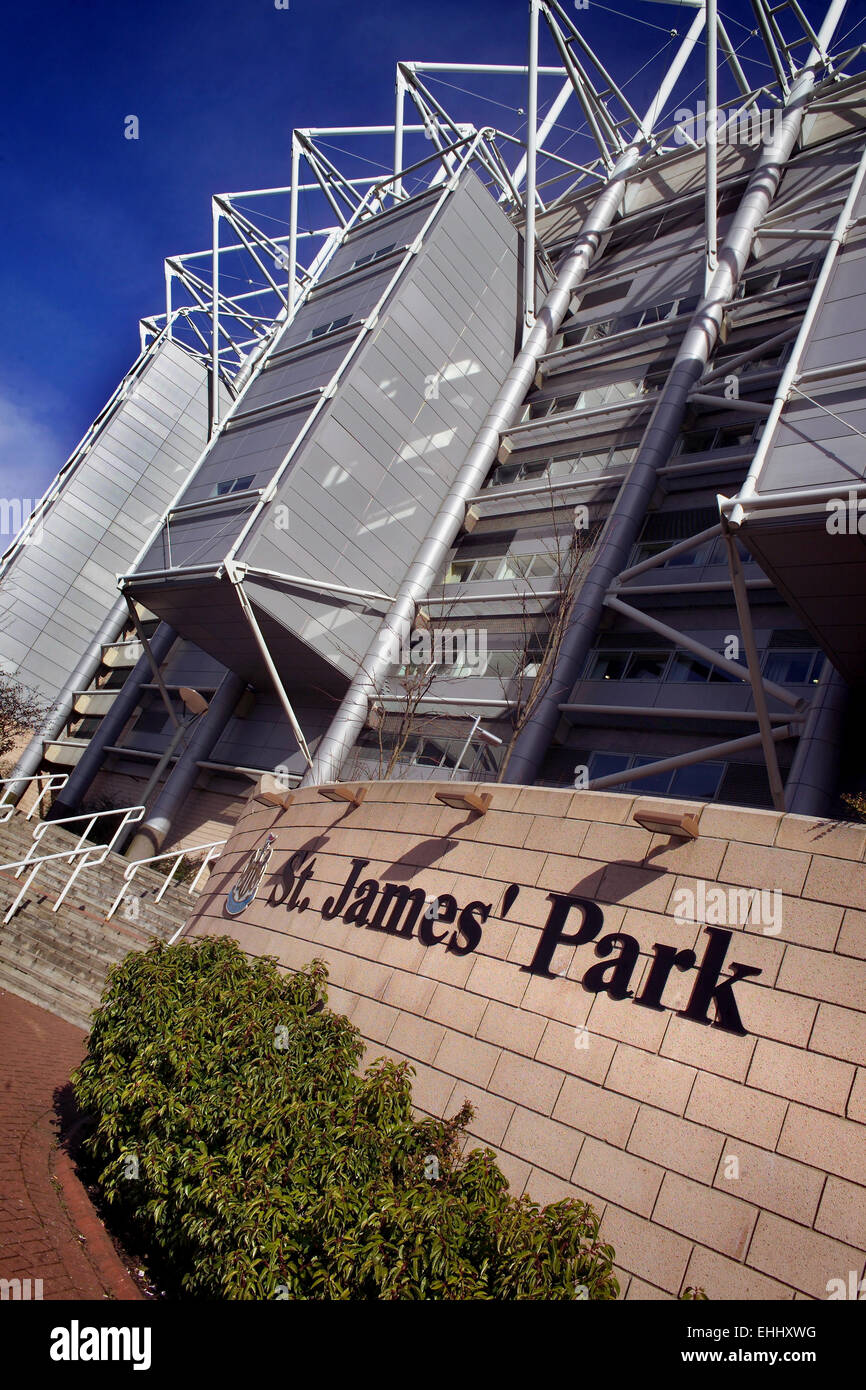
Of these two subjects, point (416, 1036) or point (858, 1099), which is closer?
point (858, 1099)

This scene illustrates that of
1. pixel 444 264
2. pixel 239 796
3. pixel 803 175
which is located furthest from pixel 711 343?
pixel 239 796

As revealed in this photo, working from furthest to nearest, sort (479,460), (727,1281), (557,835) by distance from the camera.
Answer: (479,460)
(557,835)
(727,1281)

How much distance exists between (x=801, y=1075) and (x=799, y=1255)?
1.26m

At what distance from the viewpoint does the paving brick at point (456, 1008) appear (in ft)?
30.2

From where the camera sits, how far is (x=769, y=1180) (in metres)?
6.48

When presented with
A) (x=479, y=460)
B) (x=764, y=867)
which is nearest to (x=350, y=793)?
(x=764, y=867)

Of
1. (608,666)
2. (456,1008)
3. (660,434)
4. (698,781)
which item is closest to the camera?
(456,1008)

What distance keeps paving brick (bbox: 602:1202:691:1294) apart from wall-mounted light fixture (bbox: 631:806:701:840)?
11.3 feet

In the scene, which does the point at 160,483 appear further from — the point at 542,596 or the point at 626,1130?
the point at 626,1130

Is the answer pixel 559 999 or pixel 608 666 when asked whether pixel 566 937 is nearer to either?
pixel 559 999

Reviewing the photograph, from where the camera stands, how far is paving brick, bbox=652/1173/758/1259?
6422mm

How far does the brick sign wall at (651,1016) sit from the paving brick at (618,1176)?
0.06ft

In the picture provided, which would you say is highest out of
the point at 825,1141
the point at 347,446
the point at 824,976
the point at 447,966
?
the point at 347,446

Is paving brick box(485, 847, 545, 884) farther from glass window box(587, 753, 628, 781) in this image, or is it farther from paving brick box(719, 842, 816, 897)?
glass window box(587, 753, 628, 781)
